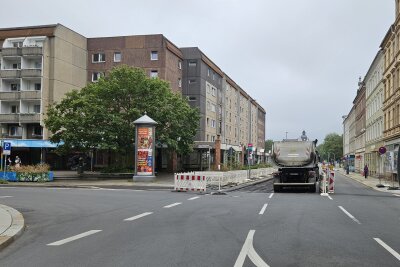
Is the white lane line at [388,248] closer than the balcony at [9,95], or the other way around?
the white lane line at [388,248]

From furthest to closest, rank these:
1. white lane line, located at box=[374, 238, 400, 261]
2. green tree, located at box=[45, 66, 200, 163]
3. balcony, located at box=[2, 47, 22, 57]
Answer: balcony, located at box=[2, 47, 22, 57] → green tree, located at box=[45, 66, 200, 163] → white lane line, located at box=[374, 238, 400, 261]

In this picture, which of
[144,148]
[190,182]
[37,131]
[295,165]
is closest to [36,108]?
[37,131]

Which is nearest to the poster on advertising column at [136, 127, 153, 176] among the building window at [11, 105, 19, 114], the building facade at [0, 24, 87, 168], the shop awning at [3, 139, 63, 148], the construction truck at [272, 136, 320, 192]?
the construction truck at [272, 136, 320, 192]

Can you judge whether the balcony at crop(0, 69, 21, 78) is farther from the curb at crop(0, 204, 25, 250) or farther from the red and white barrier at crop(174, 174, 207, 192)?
the curb at crop(0, 204, 25, 250)

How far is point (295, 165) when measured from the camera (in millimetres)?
24562

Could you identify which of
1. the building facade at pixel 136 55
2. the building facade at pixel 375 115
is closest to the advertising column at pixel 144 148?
the building facade at pixel 136 55

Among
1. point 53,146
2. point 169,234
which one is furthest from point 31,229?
point 53,146

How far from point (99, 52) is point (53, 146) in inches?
580

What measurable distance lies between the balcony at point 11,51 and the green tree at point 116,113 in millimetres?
19767

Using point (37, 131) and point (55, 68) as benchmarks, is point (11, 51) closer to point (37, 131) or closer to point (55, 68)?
point (55, 68)

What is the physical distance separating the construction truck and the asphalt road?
892 centimetres

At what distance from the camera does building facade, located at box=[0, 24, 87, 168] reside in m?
54.9

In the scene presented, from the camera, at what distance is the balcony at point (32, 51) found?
5503 centimetres

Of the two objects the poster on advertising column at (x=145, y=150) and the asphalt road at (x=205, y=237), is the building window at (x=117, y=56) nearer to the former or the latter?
the poster on advertising column at (x=145, y=150)
